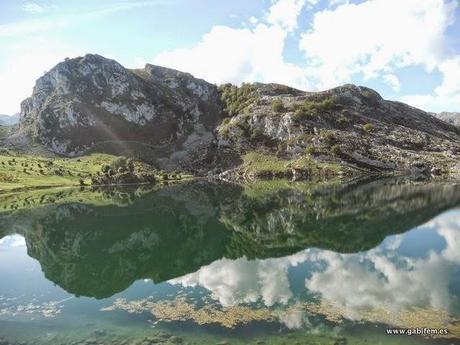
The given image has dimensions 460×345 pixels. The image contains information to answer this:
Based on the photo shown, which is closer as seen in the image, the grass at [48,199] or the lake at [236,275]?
the lake at [236,275]

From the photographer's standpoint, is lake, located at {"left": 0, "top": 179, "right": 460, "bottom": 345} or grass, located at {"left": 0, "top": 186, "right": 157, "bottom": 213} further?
grass, located at {"left": 0, "top": 186, "right": 157, "bottom": 213}

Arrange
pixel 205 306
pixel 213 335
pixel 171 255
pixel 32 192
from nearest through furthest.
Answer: pixel 213 335
pixel 205 306
pixel 171 255
pixel 32 192

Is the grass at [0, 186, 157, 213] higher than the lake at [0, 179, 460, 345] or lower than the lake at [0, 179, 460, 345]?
higher

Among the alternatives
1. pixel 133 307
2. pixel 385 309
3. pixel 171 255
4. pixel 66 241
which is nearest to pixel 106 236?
pixel 66 241

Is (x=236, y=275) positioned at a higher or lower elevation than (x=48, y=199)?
lower

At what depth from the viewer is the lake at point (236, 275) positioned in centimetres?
3634

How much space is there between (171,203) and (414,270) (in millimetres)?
87096

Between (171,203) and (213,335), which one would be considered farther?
(171,203)

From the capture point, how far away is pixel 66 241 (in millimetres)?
82375

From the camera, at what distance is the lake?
119ft

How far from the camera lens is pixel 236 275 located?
54.0 metres

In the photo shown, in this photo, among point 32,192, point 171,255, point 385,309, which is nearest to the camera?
point 385,309

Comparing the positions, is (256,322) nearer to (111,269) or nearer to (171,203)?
(111,269)

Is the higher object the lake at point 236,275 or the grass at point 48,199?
the grass at point 48,199
